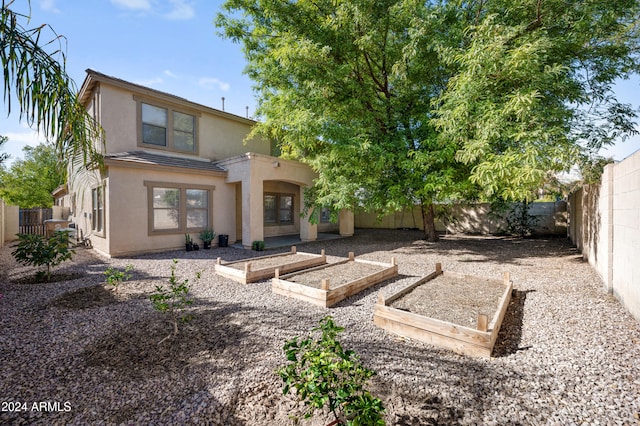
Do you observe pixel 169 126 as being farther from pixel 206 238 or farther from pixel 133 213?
pixel 206 238

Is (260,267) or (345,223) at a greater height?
(345,223)

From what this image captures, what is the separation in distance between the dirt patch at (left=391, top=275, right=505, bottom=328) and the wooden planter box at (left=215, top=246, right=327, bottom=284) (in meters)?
3.00

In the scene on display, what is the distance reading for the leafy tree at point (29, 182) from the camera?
23.7 m

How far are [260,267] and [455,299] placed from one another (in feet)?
14.8

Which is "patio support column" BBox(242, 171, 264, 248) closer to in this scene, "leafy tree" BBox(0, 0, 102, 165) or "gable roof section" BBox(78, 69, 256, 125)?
"gable roof section" BBox(78, 69, 256, 125)

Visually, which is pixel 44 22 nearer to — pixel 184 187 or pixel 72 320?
pixel 72 320

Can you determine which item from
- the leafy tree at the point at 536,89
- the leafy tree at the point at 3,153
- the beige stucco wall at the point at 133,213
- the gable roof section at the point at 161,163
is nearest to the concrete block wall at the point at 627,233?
the leafy tree at the point at 536,89

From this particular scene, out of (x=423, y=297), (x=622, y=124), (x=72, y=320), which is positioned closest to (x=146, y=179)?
(x=72, y=320)

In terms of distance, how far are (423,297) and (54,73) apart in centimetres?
534

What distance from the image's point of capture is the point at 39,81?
229 centimetres

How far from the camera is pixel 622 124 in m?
8.23

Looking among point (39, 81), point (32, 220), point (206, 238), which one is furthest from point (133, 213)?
point (32, 220)

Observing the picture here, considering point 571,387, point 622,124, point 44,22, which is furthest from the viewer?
point 622,124

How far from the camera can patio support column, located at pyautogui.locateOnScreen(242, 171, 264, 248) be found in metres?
10.6
